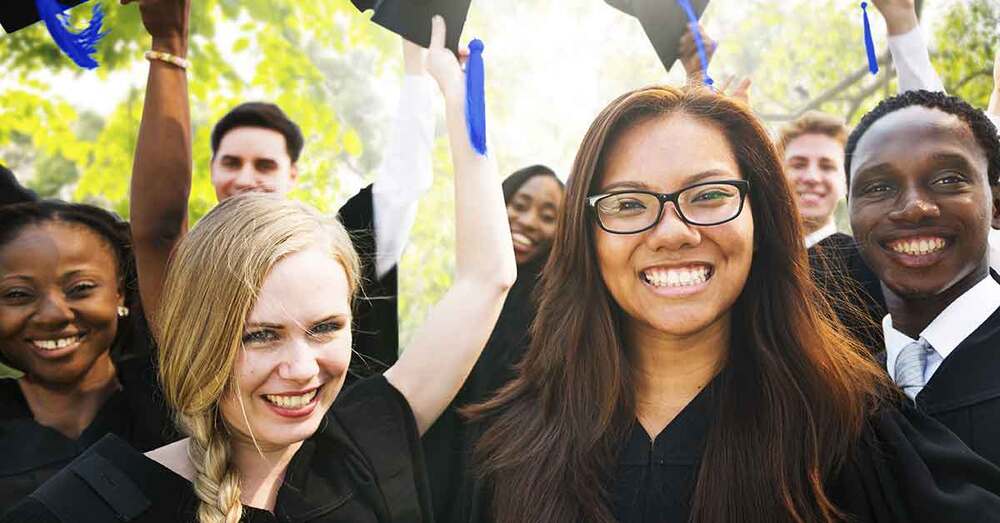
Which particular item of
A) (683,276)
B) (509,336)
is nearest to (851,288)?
(683,276)

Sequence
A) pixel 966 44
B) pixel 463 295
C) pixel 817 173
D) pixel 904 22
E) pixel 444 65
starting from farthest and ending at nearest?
1. pixel 966 44
2. pixel 817 173
3. pixel 904 22
4. pixel 444 65
5. pixel 463 295

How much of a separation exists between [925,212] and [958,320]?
0.30 metres

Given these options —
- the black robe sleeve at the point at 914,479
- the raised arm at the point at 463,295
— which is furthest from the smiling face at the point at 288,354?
the black robe sleeve at the point at 914,479

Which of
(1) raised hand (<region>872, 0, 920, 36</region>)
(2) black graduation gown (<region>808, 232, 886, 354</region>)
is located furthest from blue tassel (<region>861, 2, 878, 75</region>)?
(2) black graduation gown (<region>808, 232, 886, 354</region>)

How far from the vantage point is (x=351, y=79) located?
623 centimetres

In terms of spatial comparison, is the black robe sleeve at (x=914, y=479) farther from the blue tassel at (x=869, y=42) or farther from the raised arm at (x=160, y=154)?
the raised arm at (x=160, y=154)

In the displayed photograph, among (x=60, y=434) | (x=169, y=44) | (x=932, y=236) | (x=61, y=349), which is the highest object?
(x=169, y=44)

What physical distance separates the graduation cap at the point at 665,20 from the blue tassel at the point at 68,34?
5.39 feet

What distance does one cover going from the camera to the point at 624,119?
2.40 m

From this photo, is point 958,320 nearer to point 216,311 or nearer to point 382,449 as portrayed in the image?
point 382,449

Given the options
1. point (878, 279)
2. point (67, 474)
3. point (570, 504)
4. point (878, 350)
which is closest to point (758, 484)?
point (570, 504)

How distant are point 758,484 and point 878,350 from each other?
32.2 inches

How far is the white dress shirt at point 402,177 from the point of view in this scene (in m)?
3.31

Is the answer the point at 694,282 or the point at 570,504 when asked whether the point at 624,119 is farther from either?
the point at 570,504
